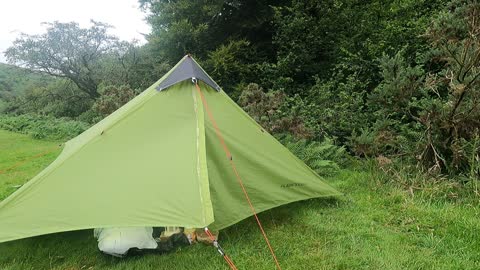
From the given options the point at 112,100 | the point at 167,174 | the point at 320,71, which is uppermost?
the point at 112,100

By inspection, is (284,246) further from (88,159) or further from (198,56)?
(198,56)

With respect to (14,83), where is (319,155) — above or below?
below

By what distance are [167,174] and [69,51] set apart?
53.7 feet

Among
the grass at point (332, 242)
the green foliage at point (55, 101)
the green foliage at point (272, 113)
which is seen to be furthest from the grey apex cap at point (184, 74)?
the green foliage at point (55, 101)

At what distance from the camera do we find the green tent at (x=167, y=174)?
293cm

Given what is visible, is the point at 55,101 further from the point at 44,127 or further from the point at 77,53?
the point at 44,127

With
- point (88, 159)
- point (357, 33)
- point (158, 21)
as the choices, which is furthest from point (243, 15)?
point (88, 159)

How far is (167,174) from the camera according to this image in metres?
3.12

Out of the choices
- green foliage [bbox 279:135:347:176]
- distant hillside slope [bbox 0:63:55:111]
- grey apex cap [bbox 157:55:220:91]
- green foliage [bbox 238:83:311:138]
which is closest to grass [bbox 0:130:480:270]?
green foliage [bbox 279:135:347:176]

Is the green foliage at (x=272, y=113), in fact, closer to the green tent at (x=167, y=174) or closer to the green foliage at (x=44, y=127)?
the green tent at (x=167, y=174)

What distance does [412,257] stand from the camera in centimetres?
283

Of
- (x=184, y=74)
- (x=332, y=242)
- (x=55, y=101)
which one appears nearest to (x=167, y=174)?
(x=184, y=74)

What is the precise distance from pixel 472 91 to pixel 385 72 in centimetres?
103

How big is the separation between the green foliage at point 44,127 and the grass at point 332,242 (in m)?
9.69
